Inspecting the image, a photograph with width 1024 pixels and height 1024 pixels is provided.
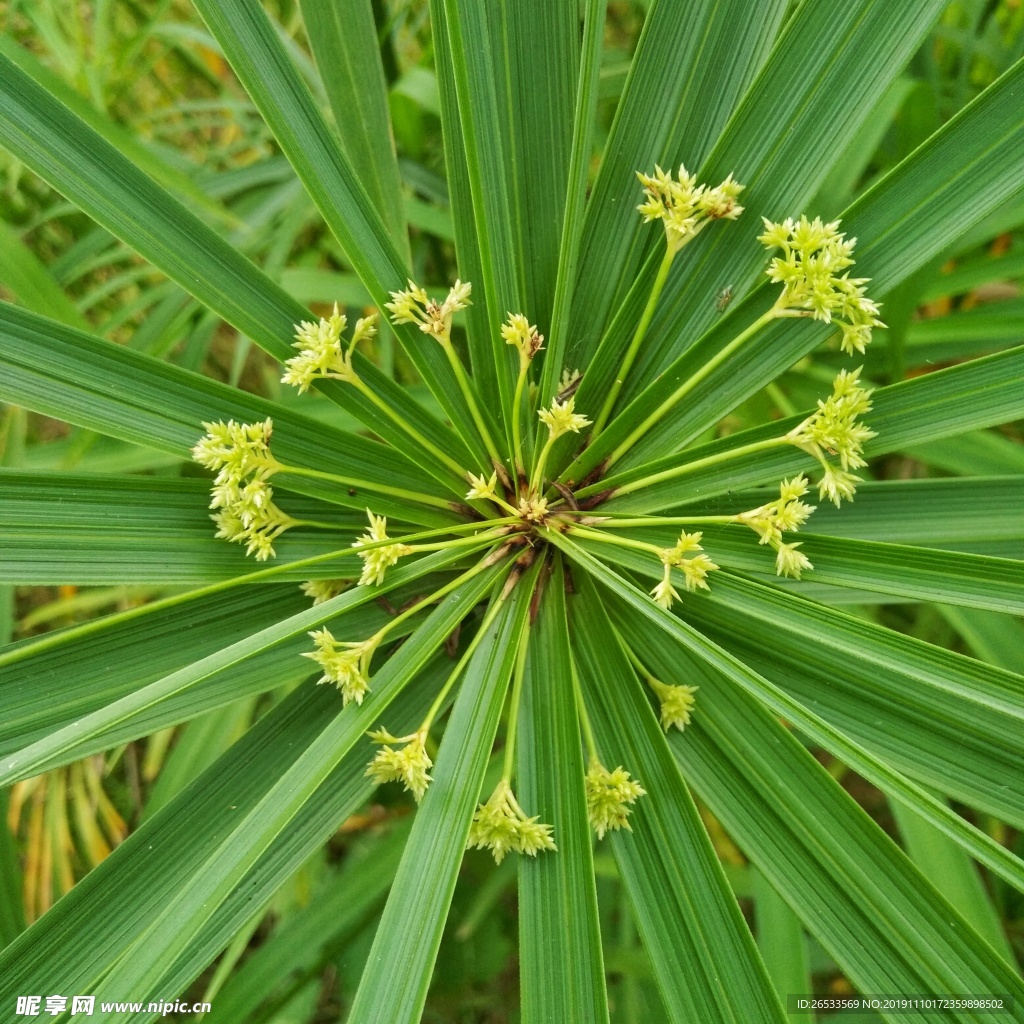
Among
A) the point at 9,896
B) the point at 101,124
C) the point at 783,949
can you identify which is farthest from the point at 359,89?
the point at 783,949

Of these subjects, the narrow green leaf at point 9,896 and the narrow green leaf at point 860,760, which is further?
the narrow green leaf at point 9,896

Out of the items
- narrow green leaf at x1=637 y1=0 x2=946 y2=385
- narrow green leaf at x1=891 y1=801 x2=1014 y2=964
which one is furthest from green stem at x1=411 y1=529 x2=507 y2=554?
narrow green leaf at x1=891 y1=801 x2=1014 y2=964

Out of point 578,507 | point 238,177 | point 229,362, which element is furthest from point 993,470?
point 229,362

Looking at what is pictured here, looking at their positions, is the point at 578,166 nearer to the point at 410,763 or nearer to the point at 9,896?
the point at 410,763

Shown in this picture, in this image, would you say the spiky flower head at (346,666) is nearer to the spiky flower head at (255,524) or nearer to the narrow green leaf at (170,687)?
the narrow green leaf at (170,687)

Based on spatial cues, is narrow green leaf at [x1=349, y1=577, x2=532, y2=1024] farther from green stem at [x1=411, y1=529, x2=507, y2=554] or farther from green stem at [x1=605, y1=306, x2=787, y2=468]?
green stem at [x1=605, y1=306, x2=787, y2=468]

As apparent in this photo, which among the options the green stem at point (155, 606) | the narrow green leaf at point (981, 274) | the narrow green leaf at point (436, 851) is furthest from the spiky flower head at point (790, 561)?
the narrow green leaf at point (981, 274)

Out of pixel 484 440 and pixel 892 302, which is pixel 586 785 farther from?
pixel 892 302
